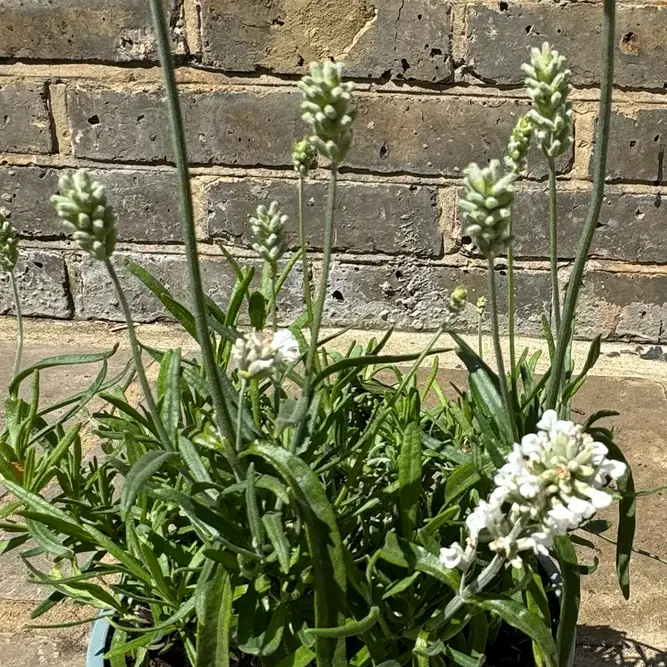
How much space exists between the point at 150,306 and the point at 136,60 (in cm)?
51

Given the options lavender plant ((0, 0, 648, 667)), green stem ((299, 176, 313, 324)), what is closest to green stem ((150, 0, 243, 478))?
lavender plant ((0, 0, 648, 667))

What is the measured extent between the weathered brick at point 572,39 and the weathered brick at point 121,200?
0.68 meters

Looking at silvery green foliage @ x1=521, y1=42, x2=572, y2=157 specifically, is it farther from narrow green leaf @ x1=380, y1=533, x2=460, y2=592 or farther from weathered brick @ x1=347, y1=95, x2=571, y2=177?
weathered brick @ x1=347, y1=95, x2=571, y2=177

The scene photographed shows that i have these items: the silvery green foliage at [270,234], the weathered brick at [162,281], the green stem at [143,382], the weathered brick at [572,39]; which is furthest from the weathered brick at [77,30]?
the green stem at [143,382]

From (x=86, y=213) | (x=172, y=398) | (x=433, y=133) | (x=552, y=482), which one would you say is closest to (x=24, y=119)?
(x=433, y=133)

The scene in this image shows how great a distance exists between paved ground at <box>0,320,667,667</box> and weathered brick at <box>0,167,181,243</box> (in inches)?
10.4

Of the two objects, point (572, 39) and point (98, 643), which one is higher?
point (572, 39)

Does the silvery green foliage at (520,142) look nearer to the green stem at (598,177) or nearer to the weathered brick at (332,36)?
the green stem at (598,177)

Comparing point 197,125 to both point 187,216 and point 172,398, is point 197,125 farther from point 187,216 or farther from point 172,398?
point 187,216

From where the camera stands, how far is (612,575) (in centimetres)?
114

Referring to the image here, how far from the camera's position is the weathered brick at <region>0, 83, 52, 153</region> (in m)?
1.70

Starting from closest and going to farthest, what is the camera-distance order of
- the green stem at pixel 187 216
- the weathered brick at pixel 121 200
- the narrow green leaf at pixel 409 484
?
the green stem at pixel 187 216
the narrow green leaf at pixel 409 484
the weathered brick at pixel 121 200

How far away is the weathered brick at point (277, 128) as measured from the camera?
162 centimetres

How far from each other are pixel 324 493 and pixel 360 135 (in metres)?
1.16
